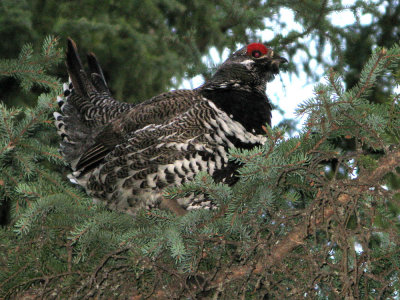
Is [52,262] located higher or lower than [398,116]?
lower

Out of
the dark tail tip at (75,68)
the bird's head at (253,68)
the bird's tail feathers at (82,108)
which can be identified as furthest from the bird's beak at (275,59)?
the dark tail tip at (75,68)

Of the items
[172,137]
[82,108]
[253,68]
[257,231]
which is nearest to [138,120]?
[172,137]

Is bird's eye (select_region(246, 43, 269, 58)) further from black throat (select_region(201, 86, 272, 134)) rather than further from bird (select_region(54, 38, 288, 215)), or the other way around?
black throat (select_region(201, 86, 272, 134))

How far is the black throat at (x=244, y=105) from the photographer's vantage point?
4.48 metres

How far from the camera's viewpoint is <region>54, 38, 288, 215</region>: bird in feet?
14.2

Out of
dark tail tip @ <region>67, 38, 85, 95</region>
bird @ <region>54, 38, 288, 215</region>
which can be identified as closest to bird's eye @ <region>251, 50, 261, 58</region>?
bird @ <region>54, 38, 288, 215</region>

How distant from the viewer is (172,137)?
14.4ft

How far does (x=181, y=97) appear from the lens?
15.7 ft

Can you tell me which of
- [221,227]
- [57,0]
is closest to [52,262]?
[221,227]

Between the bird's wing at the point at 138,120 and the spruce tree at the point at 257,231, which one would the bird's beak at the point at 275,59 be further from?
the spruce tree at the point at 257,231

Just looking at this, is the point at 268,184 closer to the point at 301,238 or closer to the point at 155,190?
the point at 301,238

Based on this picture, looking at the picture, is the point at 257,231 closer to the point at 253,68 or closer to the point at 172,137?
the point at 172,137

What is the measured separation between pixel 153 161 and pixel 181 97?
72 centimetres

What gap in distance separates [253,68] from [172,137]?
4.31 ft
